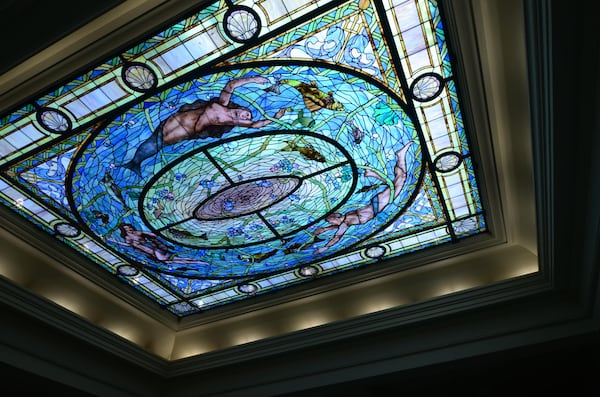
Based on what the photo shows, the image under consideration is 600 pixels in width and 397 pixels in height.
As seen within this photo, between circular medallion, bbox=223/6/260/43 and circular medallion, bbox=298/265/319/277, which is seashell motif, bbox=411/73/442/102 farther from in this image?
circular medallion, bbox=298/265/319/277

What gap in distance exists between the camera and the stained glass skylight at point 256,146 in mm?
3799

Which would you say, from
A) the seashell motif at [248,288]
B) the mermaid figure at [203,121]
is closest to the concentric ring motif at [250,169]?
the mermaid figure at [203,121]

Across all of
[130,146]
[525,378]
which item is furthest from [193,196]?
[525,378]

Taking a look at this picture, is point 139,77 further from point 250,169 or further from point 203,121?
point 250,169

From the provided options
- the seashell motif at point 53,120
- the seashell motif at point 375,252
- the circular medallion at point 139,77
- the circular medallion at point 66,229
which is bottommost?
the circular medallion at point 66,229

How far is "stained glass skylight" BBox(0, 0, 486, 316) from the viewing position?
380 cm

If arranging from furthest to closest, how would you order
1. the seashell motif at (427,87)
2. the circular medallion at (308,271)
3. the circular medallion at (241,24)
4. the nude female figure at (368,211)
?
the circular medallion at (308,271)
the nude female figure at (368,211)
the seashell motif at (427,87)
the circular medallion at (241,24)

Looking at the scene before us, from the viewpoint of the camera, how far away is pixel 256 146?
471cm

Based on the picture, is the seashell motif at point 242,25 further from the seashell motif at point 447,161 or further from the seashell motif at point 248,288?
the seashell motif at point 248,288

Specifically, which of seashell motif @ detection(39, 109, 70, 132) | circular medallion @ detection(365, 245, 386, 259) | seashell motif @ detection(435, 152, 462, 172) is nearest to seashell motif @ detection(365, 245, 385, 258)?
circular medallion @ detection(365, 245, 386, 259)

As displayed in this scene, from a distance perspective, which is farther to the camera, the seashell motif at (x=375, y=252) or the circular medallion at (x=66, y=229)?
the seashell motif at (x=375, y=252)

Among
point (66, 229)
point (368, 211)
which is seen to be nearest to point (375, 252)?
point (368, 211)

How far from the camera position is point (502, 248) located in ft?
20.8

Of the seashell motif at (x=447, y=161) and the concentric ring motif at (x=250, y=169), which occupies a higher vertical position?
the seashell motif at (x=447, y=161)
